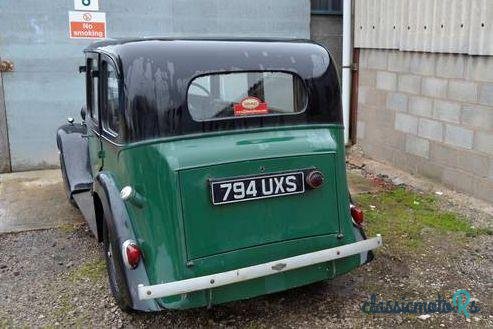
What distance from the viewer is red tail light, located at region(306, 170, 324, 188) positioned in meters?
3.29

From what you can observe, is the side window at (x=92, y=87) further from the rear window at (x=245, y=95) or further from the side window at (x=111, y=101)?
the rear window at (x=245, y=95)

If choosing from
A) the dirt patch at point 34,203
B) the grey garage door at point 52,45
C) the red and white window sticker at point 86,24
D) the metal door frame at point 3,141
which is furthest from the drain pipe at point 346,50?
the metal door frame at point 3,141

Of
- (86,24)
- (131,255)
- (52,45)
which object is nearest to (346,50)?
(86,24)

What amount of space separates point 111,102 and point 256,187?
118 cm

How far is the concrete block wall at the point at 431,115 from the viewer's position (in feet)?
18.0

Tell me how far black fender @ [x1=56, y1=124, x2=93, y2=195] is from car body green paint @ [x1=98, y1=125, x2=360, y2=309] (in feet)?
5.22

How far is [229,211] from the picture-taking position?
313 centimetres

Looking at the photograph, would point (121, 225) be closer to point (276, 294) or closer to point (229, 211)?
point (229, 211)

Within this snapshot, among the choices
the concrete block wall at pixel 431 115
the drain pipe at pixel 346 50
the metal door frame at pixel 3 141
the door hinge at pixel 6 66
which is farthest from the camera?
the drain pipe at pixel 346 50

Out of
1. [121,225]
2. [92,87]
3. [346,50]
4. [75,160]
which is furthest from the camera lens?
[346,50]

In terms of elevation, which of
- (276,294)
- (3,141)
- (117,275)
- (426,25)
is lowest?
(276,294)

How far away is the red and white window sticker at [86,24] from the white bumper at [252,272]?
512cm

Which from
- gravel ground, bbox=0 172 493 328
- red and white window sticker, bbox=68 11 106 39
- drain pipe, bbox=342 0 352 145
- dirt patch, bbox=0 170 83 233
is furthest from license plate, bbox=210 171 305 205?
red and white window sticker, bbox=68 11 106 39

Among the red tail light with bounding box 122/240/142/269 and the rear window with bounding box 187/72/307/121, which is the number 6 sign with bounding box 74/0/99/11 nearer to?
the rear window with bounding box 187/72/307/121
